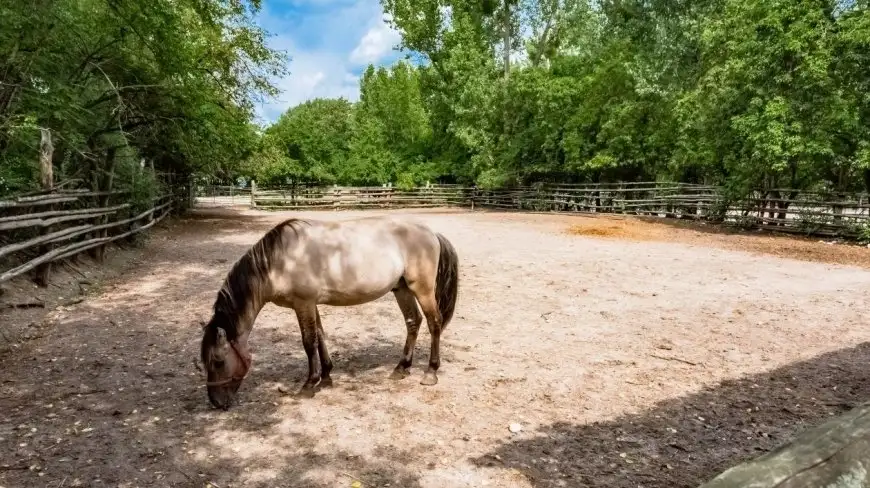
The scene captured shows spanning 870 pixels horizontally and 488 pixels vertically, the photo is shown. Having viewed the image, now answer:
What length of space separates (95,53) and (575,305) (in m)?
8.03

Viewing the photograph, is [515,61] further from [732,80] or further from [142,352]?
[142,352]

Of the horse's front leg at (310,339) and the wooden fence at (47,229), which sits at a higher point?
the wooden fence at (47,229)

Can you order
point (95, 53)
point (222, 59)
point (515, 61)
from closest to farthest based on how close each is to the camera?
point (95, 53)
point (222, 59)
point (515, 61)

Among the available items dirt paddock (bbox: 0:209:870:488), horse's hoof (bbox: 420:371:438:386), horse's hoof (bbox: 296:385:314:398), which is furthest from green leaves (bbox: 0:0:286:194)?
horse's hoof (bbox: 420:371:438:386)

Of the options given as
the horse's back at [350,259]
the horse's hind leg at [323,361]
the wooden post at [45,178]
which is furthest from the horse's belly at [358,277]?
the wooden post at [45,178]

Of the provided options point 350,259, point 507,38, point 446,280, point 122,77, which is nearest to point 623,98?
point 507,38

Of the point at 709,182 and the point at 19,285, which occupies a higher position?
the point at 709,182

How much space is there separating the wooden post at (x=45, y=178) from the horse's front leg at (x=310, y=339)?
4.87 m

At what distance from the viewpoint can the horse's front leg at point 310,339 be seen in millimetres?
3764

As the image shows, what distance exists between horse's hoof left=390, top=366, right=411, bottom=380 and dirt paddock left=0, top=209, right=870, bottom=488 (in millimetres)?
90

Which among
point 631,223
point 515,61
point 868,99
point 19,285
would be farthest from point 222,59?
point 515,61

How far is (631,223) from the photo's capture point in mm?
17406

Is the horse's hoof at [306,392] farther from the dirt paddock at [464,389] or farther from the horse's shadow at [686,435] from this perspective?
the horse's shadow at [686,435]

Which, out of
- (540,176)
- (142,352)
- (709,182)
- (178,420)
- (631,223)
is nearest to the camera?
(178,420)
